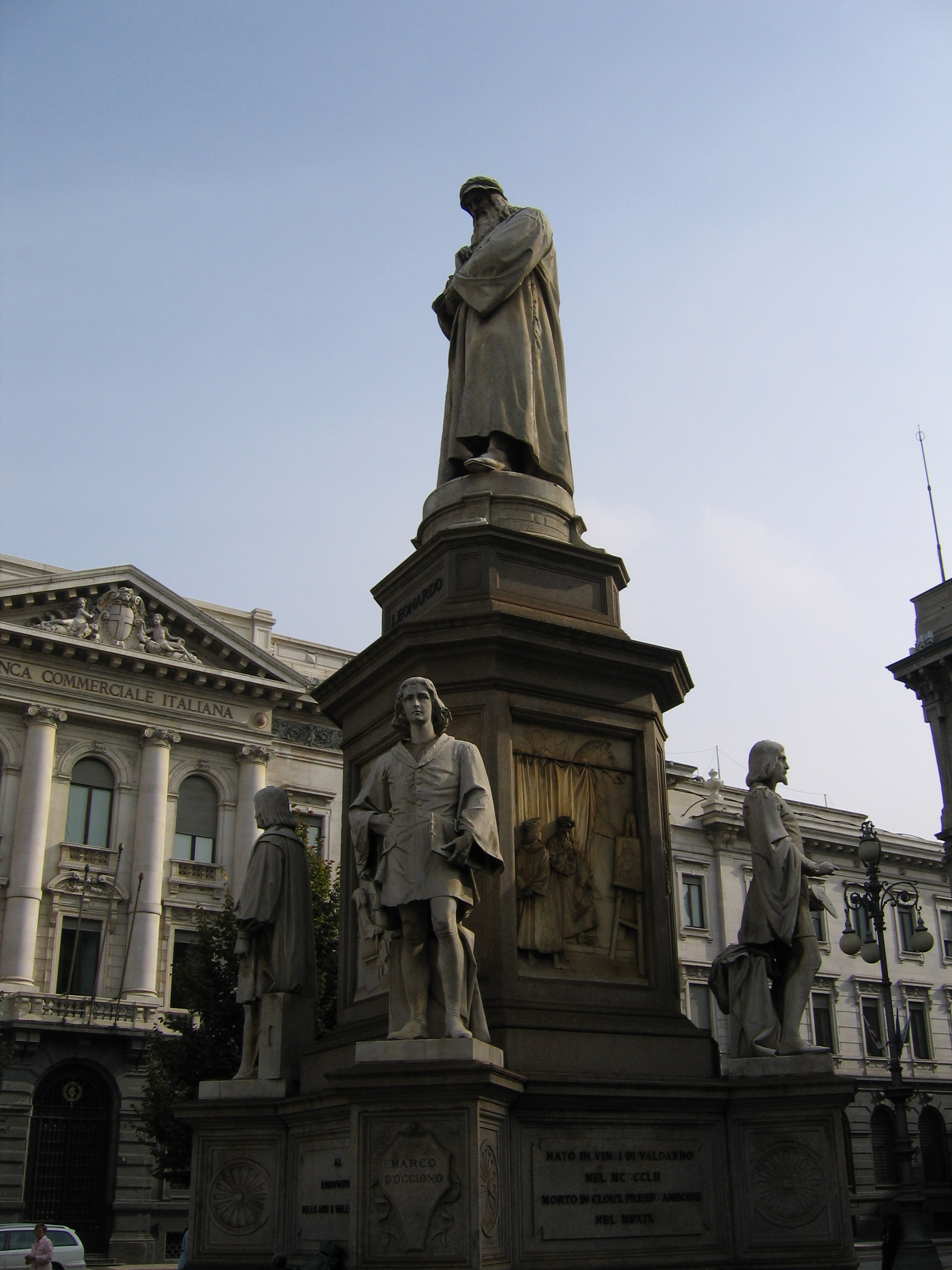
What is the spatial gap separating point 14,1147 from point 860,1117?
29726 mm

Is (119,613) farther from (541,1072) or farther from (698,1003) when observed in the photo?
(541,1072)

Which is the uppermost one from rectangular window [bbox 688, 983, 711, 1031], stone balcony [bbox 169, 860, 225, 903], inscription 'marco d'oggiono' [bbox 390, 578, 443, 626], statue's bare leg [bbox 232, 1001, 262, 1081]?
stone balcony [bbox 169, 860, 225, 903]

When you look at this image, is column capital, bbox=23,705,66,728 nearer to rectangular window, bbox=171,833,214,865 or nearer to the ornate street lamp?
rectangular window, bbox=171,833,214,865

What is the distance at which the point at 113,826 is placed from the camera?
3756 cm

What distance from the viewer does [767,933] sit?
9.05 m

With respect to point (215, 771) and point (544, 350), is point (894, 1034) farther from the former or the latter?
point (215, 771)

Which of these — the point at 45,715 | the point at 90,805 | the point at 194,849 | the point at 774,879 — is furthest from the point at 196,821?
the point at 774,879

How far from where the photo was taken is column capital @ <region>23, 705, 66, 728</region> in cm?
3662

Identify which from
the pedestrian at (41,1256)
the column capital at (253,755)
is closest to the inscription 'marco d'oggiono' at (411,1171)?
the pedestrian at (41,1256)

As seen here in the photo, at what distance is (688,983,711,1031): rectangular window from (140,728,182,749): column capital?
728 inches

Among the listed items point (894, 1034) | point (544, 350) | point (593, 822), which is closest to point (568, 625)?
point (593, 822)

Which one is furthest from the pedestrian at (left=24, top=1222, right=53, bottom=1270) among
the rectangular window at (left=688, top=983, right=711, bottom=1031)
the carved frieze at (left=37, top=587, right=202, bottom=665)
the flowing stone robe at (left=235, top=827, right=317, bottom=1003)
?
the rectangular window at (left=688, top=983, right=711, bottom=1031)

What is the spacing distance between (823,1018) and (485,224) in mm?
41578

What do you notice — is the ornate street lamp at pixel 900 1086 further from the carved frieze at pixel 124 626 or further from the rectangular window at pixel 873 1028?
the rectangular window at pixel 873 1028
